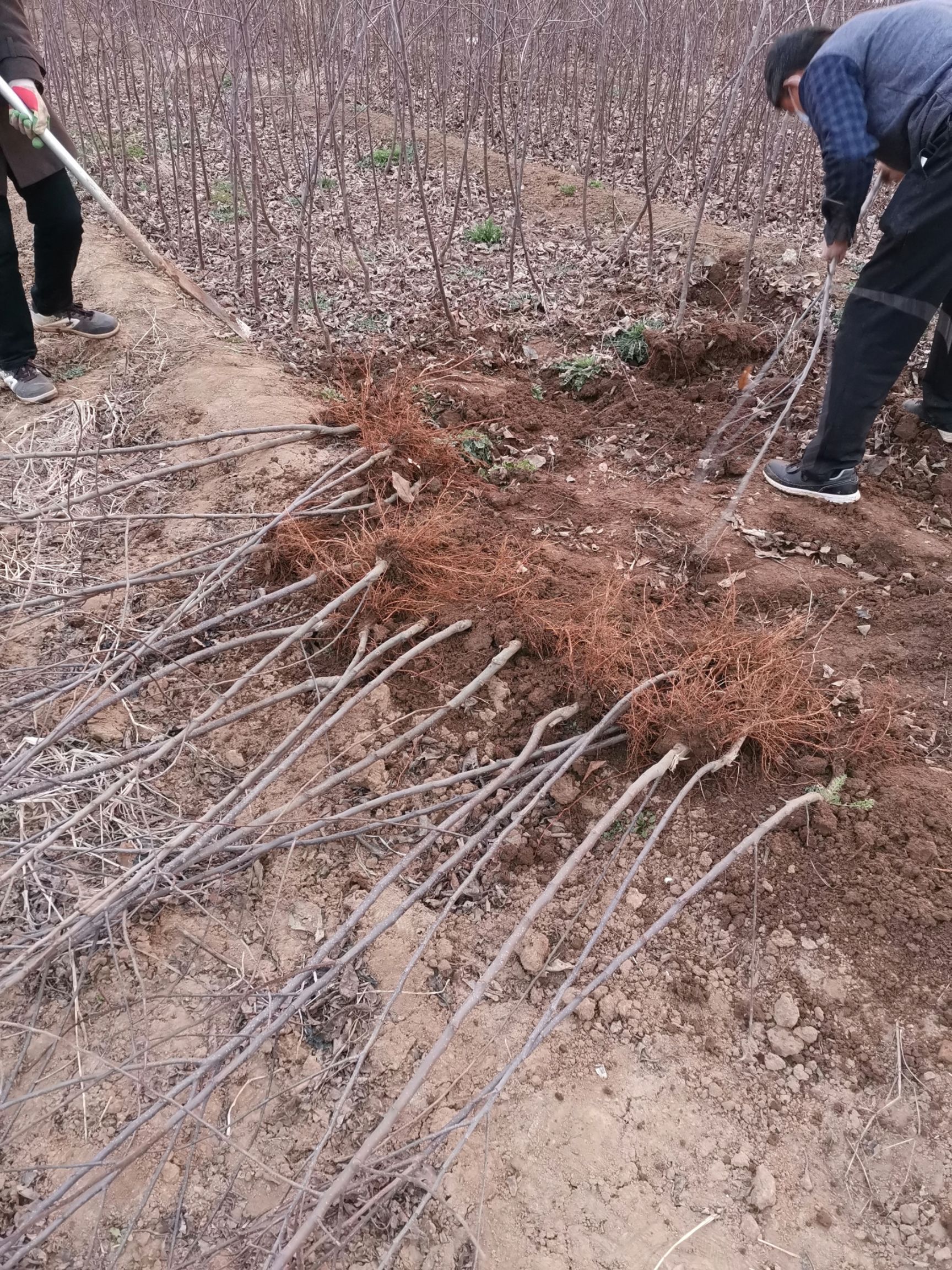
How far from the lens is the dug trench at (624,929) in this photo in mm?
1370

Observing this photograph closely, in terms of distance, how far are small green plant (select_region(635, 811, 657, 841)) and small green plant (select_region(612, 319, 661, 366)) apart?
254 centimetres

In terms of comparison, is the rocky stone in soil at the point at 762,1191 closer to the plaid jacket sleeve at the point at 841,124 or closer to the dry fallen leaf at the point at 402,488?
Answer: the dry fallen leaf at the point at 402,488

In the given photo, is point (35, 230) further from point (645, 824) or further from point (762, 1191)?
point (762, 1191)

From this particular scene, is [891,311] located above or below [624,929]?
above

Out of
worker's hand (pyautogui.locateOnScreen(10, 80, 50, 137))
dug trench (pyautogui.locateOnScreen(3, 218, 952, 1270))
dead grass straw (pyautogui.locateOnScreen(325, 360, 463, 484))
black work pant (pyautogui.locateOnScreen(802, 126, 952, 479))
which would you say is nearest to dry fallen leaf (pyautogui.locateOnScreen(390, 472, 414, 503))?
dug trench (pyautogui.locateOnScreen(3, 218, 952, 1270))

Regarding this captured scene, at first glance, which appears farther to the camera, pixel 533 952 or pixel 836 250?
pixel 836 250

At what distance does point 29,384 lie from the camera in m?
3.37

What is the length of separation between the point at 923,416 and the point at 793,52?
4.57 ft

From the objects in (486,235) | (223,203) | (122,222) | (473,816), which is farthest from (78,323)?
(473,816)

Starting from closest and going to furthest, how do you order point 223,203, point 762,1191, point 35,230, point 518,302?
point 762,1191, point 35,230, point 518,302, point 223,203

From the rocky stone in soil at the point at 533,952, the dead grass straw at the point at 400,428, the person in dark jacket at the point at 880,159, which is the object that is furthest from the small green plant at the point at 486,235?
the rocky stone in soil at the point at 533,952

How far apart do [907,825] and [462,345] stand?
2993 millimetres

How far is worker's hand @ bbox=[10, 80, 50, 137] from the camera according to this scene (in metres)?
2.82

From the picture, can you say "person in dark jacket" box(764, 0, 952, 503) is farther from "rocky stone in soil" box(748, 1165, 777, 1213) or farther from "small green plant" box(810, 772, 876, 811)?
"rocky stone in soil" box(748, 1165, 777, 1213)
